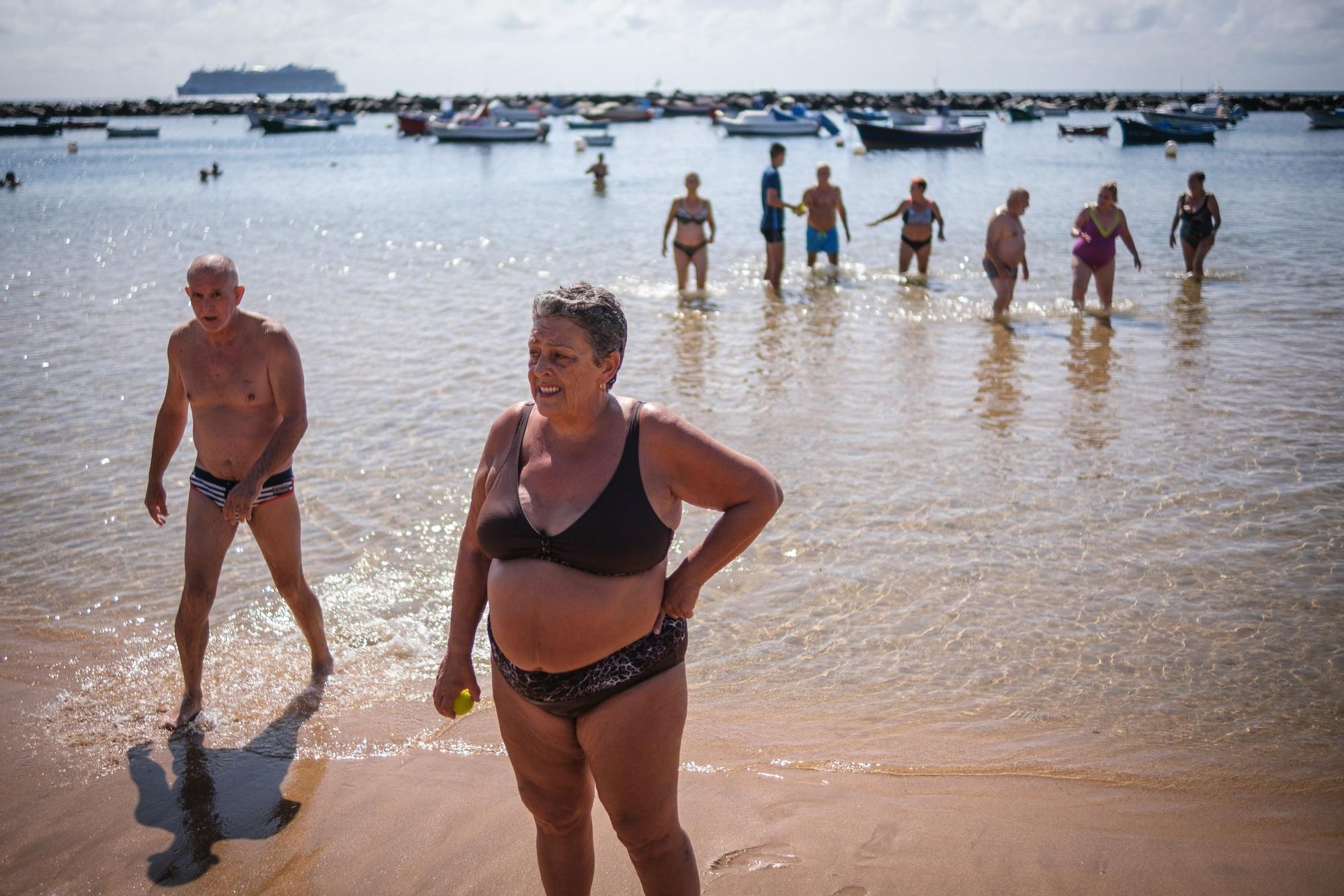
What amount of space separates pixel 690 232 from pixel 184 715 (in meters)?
10.6

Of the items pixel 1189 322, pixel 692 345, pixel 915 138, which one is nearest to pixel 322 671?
pixel 692 345

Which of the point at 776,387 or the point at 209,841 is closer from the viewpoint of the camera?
the point at 209,841

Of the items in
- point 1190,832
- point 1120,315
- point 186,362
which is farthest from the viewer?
point 1120,315

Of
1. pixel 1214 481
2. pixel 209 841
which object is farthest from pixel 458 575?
pixel 1214 481

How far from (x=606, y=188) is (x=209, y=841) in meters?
30.3

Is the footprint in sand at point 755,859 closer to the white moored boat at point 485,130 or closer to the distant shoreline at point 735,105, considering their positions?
the white moored boat at point 485,130

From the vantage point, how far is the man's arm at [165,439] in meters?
4.19

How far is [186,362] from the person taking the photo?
4.09 meters

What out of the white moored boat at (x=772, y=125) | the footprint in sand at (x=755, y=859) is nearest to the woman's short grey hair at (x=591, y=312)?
the footprint in sand at (x=755, y=859)

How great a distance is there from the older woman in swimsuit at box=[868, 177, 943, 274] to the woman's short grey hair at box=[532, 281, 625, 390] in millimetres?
13118

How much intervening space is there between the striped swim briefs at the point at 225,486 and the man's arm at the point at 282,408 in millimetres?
67

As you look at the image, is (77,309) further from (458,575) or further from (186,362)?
(458,575)

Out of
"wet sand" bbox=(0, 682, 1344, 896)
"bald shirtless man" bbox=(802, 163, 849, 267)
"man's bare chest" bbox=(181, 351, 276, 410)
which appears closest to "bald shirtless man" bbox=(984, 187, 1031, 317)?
"bald shirtless man" bbox=(802, 163, 849, 267)

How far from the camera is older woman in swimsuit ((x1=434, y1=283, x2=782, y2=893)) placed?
2373mm
